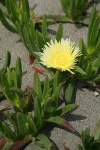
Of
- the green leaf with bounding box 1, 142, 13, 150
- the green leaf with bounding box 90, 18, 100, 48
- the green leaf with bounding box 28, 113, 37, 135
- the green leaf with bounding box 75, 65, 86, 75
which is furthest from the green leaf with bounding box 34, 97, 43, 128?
the green leaf with bounding box 90, 18, 100, 48

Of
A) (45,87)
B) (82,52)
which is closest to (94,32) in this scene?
(82,52)

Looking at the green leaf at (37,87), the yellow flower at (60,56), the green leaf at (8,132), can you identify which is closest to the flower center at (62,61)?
the yellow flower at (60,56)

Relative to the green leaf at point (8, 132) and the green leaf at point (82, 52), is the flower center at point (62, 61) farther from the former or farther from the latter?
the green leaf at point (8, 132)

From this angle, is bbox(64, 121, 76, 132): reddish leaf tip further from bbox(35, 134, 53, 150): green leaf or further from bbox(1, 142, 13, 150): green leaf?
bbox(1, 142, 13, 150): green leaf

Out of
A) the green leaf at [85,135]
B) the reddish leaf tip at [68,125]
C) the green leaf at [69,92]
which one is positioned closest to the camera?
the green leaf at [85,135]

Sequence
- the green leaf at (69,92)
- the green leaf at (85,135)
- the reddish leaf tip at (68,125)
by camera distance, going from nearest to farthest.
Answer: the green leaf at (85,135) < the reddish leaf tip at (68,125) < the green leaf at (69,92)

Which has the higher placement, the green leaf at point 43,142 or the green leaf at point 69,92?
the green leaf at point 69,92

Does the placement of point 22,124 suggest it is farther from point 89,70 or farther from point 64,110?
point 89,70

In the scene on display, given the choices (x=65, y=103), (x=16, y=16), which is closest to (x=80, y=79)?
(x=65, y=103)
